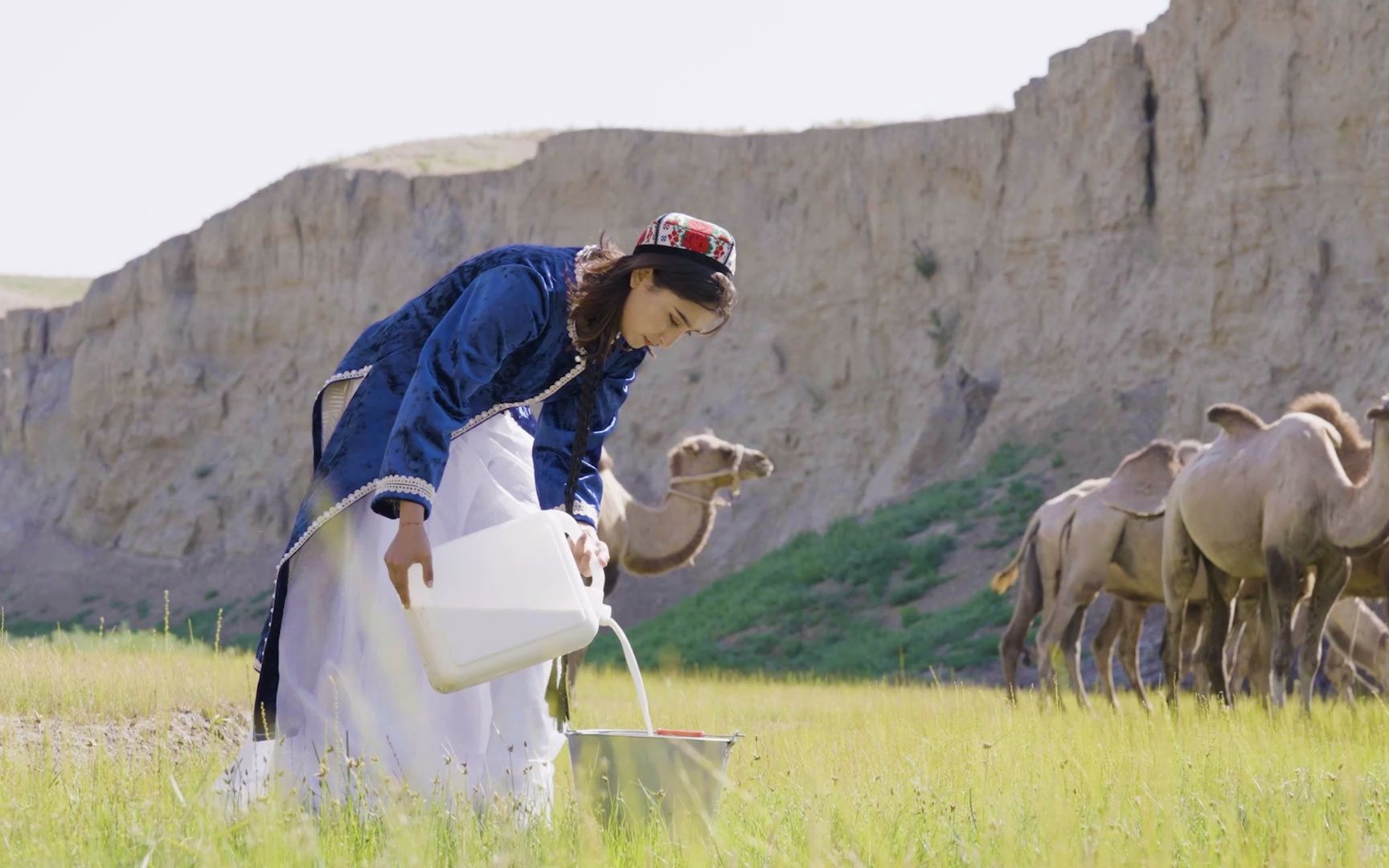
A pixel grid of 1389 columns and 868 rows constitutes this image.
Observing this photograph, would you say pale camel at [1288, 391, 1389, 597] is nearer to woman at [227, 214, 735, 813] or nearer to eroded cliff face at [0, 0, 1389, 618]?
woman at [227, 214, 735, 813]

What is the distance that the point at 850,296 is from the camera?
36.2 m

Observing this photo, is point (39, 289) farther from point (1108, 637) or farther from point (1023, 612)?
point (1023, 612)

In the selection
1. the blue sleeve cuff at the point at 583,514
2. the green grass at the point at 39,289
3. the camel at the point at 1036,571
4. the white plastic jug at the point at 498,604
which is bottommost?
the camel at the point at 1036,571

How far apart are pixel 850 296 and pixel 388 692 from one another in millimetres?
31853

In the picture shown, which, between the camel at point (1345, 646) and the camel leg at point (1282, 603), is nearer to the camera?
the camel leg at point (1282, 603)

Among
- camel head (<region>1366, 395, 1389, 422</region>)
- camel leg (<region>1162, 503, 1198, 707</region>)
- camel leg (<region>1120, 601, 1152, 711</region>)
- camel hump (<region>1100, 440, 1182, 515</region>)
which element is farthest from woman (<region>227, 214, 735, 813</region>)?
camel leg (<region>1120, 601, 1152, 711</region>)

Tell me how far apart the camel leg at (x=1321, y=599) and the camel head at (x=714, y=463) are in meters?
5.83

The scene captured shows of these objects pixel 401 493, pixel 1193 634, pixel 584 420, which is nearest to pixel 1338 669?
pixel 1193 634

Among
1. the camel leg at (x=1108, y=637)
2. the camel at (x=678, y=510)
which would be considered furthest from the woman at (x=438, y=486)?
the camel leg at (x=1108, y=637)

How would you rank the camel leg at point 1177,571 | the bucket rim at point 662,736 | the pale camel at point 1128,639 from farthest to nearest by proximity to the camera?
the pale camel at point 1128,639 < the camel leg at point 1177,571 < the bucket rim at point 662,736

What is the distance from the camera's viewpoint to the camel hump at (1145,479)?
14.0m

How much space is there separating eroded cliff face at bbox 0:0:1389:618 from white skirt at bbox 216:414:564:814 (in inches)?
851

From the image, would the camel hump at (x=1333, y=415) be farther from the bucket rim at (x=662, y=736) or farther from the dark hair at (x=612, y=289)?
the bucket rim at (x=662, y=736)

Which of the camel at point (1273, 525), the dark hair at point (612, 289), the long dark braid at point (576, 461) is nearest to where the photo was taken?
the dark hair at point (612, 289)
